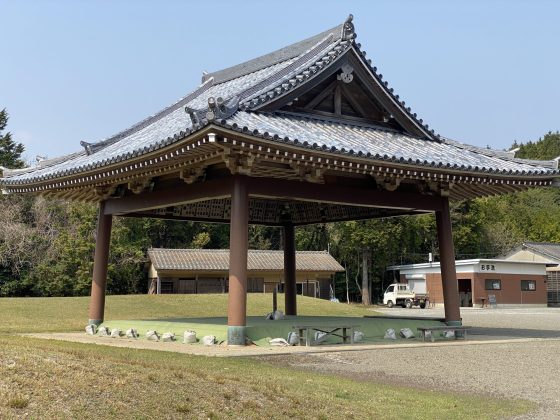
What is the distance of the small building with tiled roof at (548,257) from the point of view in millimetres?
57562

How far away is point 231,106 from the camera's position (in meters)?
13.7

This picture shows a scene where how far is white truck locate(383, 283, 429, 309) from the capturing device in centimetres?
5541

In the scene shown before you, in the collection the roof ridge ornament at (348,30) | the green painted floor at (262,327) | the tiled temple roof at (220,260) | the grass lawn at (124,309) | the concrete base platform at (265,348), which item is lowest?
the concrete base platform at (265,348)

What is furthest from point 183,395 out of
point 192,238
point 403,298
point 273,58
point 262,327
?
point 192,238

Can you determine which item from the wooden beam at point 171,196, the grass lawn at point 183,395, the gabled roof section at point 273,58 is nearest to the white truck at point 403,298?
the gabled roof section at point 273,58

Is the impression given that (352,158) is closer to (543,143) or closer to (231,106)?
(231,106)

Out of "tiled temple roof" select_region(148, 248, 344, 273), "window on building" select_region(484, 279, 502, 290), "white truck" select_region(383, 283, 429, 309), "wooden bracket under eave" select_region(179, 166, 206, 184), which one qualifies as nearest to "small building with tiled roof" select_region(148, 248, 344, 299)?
"tiled temple roof" select_region(148, 248, 344, 273)

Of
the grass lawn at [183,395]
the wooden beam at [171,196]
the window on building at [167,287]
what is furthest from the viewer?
the window on building at [167,287]

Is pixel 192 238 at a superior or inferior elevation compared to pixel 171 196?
superior

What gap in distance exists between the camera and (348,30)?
1786cm

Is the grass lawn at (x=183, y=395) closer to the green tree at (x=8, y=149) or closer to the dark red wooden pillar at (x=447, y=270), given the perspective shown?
the dark red wooden pillar at (x=447, y=270)

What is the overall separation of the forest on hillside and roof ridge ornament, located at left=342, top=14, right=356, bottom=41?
2977 centimetres

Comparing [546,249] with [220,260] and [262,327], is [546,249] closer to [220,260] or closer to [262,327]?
[220,260]

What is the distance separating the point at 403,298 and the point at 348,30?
41878 millimetres
